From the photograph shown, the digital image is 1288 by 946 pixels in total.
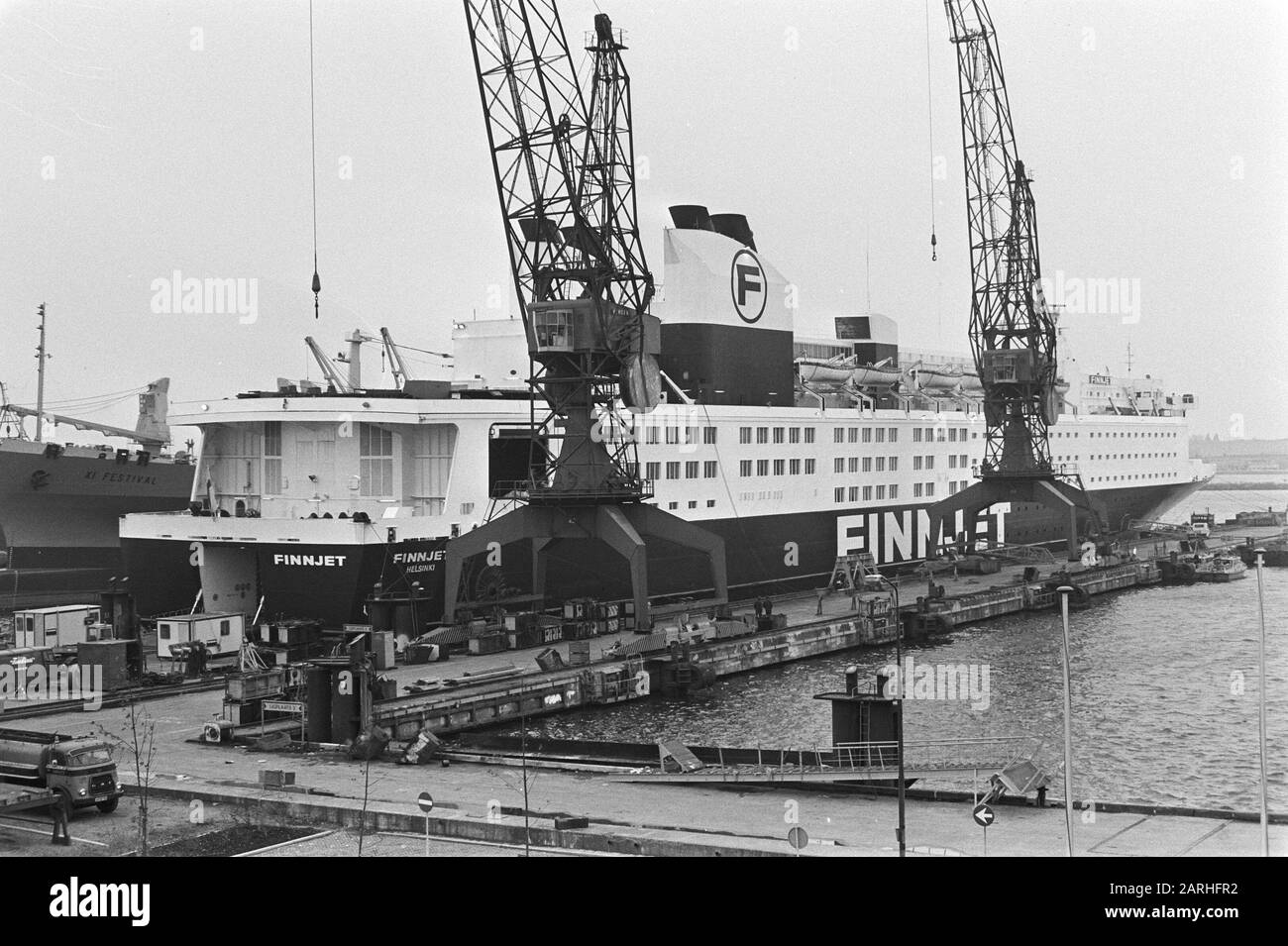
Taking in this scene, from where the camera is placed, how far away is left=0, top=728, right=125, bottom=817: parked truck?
987 inches

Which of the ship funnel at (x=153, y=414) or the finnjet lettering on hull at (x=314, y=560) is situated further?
the ship funnel at (x=153, y=414)

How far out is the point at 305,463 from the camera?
174 feet

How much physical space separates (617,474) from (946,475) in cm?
3772

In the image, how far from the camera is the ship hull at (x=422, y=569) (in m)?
48.2

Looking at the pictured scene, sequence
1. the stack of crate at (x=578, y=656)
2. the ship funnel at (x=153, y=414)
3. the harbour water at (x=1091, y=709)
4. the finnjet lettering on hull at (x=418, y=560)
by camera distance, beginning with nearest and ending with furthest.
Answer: the harbour water at (x=1091, y=709)
the stack of crate at (x=578, y=656)
the finnjet lettering on hull at (x=418, y=560)
the ship funnel at (x=153, y=414)

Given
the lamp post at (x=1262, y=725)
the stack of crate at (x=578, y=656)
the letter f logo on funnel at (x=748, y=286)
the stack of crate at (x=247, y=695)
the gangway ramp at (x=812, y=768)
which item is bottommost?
the gangway ramp at (x=812, y=768)

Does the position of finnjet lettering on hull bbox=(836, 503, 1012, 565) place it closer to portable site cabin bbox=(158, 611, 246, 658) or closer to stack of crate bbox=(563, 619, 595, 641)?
stack of crate bbox=(563, 619, 595, 641)

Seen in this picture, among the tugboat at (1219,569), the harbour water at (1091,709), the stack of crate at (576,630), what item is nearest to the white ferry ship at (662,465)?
A: the stack of crate at (576,630)

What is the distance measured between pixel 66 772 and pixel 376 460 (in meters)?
28.1

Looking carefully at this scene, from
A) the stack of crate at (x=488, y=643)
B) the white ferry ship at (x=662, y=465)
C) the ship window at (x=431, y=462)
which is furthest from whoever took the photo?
the ship window at (x=431, y=462)

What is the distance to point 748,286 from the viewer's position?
68250 millimetres

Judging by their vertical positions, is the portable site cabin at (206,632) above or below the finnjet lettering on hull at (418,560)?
below

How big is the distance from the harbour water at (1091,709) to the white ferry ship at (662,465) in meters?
11.2

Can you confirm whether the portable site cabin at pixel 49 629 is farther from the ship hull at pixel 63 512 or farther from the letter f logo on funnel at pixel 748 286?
the letter f logo on funnel at pixel 748 286
